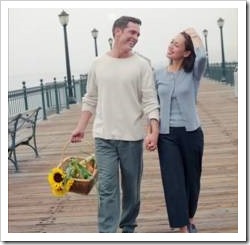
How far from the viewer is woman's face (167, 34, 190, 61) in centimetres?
421

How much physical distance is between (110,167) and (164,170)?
38 cm

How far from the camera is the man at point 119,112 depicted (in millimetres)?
4180

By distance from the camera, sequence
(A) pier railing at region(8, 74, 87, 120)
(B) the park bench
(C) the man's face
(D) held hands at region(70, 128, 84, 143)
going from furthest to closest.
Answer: (A) pier railing at region(8, 74, 87, 120)
(B) the park bench
(D) held hands at region(70, 128, 84, 143)
(C) the man's face

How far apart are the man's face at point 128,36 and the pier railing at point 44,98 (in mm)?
8498

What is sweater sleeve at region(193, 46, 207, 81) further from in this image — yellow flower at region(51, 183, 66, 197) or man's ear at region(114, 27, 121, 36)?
yellow flower at region(51, 183, 66, 197)

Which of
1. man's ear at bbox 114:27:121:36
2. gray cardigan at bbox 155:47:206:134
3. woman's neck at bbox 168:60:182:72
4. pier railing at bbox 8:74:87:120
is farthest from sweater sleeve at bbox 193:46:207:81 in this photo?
pier railing at bbox 8:74:87:120

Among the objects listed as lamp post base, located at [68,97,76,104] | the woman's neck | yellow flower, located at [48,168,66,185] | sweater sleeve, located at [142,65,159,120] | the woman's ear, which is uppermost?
the woman's ear

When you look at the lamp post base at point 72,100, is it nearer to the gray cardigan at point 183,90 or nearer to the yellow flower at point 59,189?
the yellow flower at point 59,189

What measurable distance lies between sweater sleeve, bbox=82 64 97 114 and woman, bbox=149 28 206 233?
446 mm

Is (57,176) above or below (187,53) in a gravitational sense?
below

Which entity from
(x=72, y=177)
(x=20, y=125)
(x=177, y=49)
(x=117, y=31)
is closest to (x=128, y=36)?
(x=117, y=31)

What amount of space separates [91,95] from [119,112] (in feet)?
0.97

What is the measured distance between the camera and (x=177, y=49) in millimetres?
4215

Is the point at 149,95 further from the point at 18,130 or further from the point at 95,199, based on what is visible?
the point at 18,130
